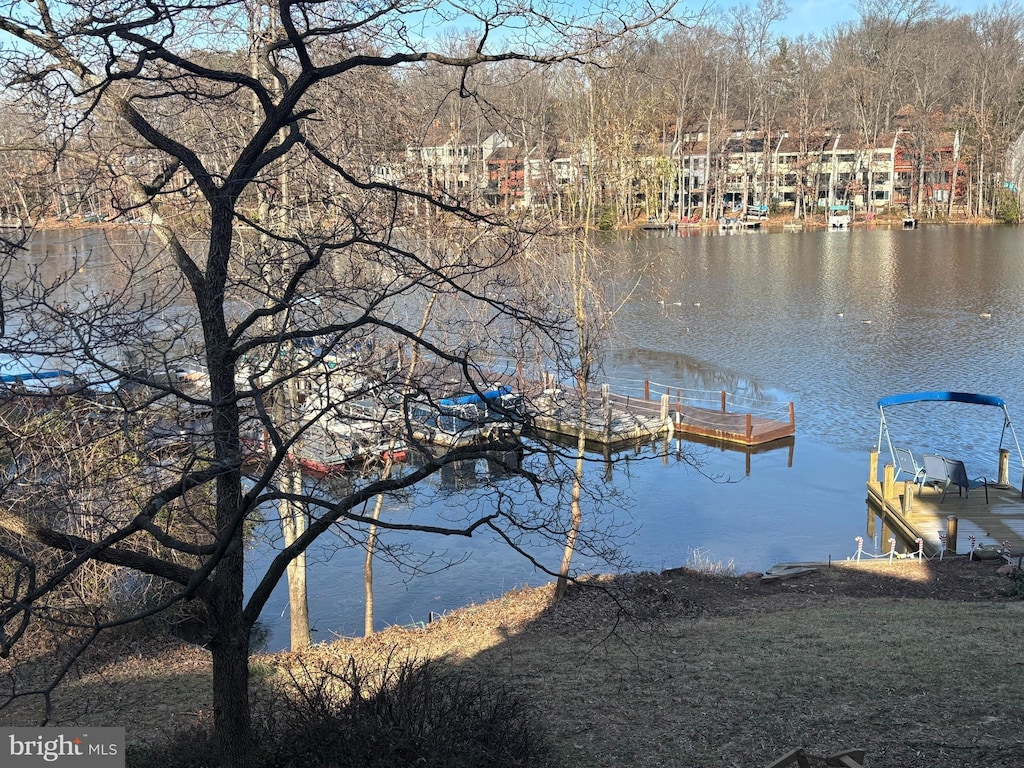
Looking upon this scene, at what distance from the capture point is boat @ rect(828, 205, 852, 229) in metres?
64.9

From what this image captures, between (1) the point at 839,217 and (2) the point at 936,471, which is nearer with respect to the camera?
(2) the point at 936,471

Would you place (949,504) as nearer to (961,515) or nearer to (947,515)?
(947,515)

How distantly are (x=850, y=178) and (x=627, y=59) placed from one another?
229ft

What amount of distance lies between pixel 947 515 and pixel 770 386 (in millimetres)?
10774

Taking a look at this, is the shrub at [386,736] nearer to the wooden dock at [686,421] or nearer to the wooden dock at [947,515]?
the wooden dock at [947,515]

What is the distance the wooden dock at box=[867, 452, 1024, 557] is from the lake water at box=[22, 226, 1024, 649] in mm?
551

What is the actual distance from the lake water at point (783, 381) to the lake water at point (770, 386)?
6 cm

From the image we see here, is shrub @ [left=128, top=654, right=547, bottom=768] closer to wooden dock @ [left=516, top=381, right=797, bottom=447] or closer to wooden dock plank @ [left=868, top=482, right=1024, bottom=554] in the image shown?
wooden dock plank @ [left=868, top=482, right=1024, bottom=554]

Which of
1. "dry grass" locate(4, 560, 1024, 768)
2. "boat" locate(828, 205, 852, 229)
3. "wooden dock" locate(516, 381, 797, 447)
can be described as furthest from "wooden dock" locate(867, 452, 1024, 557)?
"boat" locate(828, 205, 852, 229)

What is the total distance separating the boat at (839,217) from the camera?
64875 mm

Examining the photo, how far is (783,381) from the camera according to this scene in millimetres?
27031

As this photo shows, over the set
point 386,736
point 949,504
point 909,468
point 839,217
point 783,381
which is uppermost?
point 839,217

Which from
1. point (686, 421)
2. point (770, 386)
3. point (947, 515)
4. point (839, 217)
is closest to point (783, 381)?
point (770, 386)

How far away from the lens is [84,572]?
10.6m
